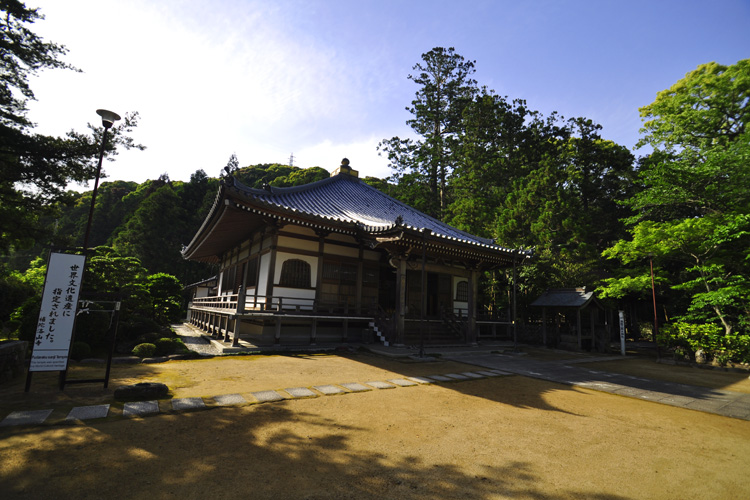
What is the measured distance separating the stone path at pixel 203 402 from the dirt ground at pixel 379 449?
18 cm

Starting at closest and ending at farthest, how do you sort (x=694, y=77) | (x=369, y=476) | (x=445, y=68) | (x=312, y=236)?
1. (x=369, y=476)
2. (x=312, y=236)
3. (x=694, y=77)
4. (x=445, y=68)

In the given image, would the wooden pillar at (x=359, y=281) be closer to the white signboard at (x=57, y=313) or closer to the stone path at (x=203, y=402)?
the stone path at (x=203, y=402)

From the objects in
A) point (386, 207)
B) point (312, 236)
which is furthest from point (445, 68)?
point (312, 236)

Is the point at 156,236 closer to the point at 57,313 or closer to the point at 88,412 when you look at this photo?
the point at 57,313

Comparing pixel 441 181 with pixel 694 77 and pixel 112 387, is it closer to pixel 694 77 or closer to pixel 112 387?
pixel 694 77

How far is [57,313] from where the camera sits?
5.44 meters

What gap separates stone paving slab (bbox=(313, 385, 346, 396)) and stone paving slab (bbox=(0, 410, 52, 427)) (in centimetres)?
369

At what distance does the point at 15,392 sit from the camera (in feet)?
17.0

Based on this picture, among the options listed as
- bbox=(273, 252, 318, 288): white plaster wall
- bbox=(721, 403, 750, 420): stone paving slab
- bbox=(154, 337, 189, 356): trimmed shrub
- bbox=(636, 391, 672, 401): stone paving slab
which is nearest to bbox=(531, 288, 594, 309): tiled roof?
bbox=(636, 391, 672, 401): stone paving slab

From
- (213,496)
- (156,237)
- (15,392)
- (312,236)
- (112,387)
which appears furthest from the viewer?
(156,237)

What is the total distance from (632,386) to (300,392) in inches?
296

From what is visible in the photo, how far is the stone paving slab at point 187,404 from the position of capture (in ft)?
15.6

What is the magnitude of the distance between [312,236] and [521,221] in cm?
1535

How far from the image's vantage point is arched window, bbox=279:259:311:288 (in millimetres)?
12406
